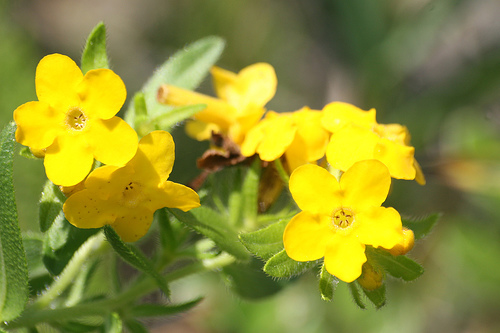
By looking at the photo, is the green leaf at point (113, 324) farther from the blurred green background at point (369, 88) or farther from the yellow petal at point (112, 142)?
the blurred green background at point (369, 88)

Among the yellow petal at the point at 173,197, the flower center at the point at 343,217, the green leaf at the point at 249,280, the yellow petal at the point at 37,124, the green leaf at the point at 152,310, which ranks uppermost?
the yellow petal at the point at 37,124

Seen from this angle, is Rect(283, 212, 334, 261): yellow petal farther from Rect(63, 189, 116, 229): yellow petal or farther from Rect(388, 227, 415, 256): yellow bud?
Rect(63, 189, 116, 229): yellow petal

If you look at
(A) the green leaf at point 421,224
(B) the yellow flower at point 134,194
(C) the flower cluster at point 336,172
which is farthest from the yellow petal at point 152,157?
(A) the green leaf at point 421,224

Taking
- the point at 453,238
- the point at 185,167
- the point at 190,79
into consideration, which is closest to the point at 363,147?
the point at 190,79

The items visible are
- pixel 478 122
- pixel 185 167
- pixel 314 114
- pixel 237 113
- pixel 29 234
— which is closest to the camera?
pixel 314 114

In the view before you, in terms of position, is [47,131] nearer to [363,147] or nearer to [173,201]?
[173,201]
